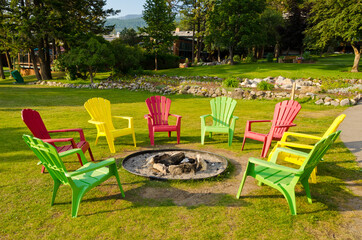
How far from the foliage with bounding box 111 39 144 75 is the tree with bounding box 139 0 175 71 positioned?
5.55m

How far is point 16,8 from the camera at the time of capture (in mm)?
17922

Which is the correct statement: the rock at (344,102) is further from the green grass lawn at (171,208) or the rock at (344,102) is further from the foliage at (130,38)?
the foliage at (130,38)

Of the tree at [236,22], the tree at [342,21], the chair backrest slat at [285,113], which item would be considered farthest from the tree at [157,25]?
the chair backrest slat at [285,113]

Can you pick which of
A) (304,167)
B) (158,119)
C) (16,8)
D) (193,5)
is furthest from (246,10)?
(304,167)

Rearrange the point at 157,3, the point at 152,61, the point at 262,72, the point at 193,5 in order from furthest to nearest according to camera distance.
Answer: the point at 193,5, the point at 152,61, the point at 157,3, the point at 262,72

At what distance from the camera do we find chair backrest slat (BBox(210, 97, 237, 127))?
19.0 ft

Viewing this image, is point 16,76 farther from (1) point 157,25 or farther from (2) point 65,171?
(2) point 65,171

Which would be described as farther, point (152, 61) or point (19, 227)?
point (152, 61)

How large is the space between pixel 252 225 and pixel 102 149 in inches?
140

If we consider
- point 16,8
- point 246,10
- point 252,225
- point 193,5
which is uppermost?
point 193,5

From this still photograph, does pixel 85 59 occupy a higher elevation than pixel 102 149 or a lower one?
higher

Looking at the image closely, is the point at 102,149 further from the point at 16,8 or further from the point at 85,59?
the point at 16,8

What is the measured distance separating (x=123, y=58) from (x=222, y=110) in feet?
54.5

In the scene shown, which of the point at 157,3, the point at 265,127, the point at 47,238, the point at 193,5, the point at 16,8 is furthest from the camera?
the point at 193,5
